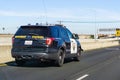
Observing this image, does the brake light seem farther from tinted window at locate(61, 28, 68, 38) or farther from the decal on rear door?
the decal on rear door

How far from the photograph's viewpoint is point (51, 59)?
1730 cm

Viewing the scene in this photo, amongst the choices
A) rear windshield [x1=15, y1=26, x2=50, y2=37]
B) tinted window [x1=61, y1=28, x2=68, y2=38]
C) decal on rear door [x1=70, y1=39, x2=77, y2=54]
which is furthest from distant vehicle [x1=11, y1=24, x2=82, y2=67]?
decal on rear door [x1=70, y1=39, x2=77, y2=54]

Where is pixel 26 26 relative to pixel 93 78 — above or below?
above

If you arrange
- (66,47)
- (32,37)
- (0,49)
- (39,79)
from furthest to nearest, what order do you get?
(0,49)
(66,47)
(32,37)
(39,79)

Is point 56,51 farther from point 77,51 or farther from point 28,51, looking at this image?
point 77,51

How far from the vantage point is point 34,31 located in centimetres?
1741

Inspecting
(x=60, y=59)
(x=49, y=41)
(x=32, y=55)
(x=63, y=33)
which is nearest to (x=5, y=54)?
(x=63, y=33)

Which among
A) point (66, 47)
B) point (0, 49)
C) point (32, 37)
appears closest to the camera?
point (32, 37)

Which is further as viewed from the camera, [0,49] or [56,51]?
[0,49]

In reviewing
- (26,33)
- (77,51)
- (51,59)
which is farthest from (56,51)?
(77,51)

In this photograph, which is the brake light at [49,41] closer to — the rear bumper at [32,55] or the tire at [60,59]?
the rear bumper at [32,55]

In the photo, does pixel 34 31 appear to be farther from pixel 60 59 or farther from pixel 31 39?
pixel 60 59

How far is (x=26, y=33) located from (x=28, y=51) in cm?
81

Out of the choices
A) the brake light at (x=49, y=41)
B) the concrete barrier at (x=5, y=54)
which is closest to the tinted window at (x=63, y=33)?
the brake light at (x=49, y=41)
